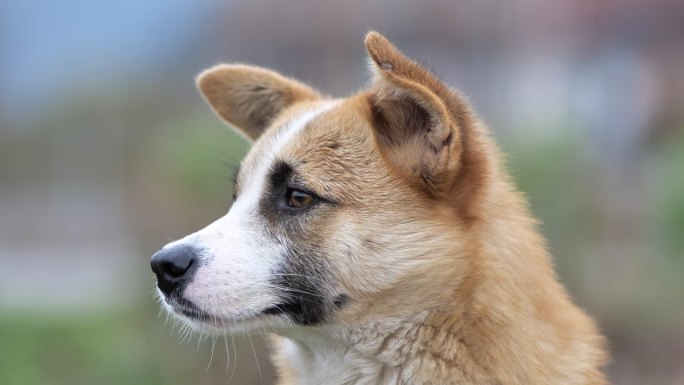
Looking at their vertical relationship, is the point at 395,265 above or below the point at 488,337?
above

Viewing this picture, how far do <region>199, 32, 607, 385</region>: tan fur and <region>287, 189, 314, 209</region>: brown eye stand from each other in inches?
2.1

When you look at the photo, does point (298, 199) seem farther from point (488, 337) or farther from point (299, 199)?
point (488, 337)

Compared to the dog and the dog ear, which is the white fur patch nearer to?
the dog

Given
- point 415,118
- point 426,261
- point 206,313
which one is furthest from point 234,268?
point 415,118

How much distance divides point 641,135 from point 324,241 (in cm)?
859

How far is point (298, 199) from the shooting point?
3.92 m

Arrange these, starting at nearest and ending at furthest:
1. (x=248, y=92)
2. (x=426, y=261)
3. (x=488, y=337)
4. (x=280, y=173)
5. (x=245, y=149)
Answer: (x=488, y=337) → (x=426, y=261) → (x=280, y=173) → (x=248, y=92) → (x=245, y=149)

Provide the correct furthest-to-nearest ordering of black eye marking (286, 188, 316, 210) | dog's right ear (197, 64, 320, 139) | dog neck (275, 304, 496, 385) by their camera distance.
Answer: dog's right ear (197, 64, 320, 139), black eye marking (286, 188, 316, 210), dog neck (275, 304, 496, 385)

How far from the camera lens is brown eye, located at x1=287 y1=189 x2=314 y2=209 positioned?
12.7 feet

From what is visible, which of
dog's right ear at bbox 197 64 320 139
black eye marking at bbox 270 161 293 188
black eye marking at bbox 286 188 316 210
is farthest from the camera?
dog's right ear at bbox 197 64 320 139

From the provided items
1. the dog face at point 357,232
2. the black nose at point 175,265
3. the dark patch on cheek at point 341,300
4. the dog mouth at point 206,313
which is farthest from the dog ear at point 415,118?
the black nose at point 175,265

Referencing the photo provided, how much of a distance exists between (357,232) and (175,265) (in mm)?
701

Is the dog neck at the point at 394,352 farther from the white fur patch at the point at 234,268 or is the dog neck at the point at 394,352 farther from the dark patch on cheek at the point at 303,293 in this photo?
the white fur patch at the point at 234,268

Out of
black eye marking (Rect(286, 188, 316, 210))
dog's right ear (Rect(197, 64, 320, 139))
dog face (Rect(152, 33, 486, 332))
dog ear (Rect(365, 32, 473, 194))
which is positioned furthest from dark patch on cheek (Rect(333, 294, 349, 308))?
dog's right ear (Rect(197, 64, 320, 139))
